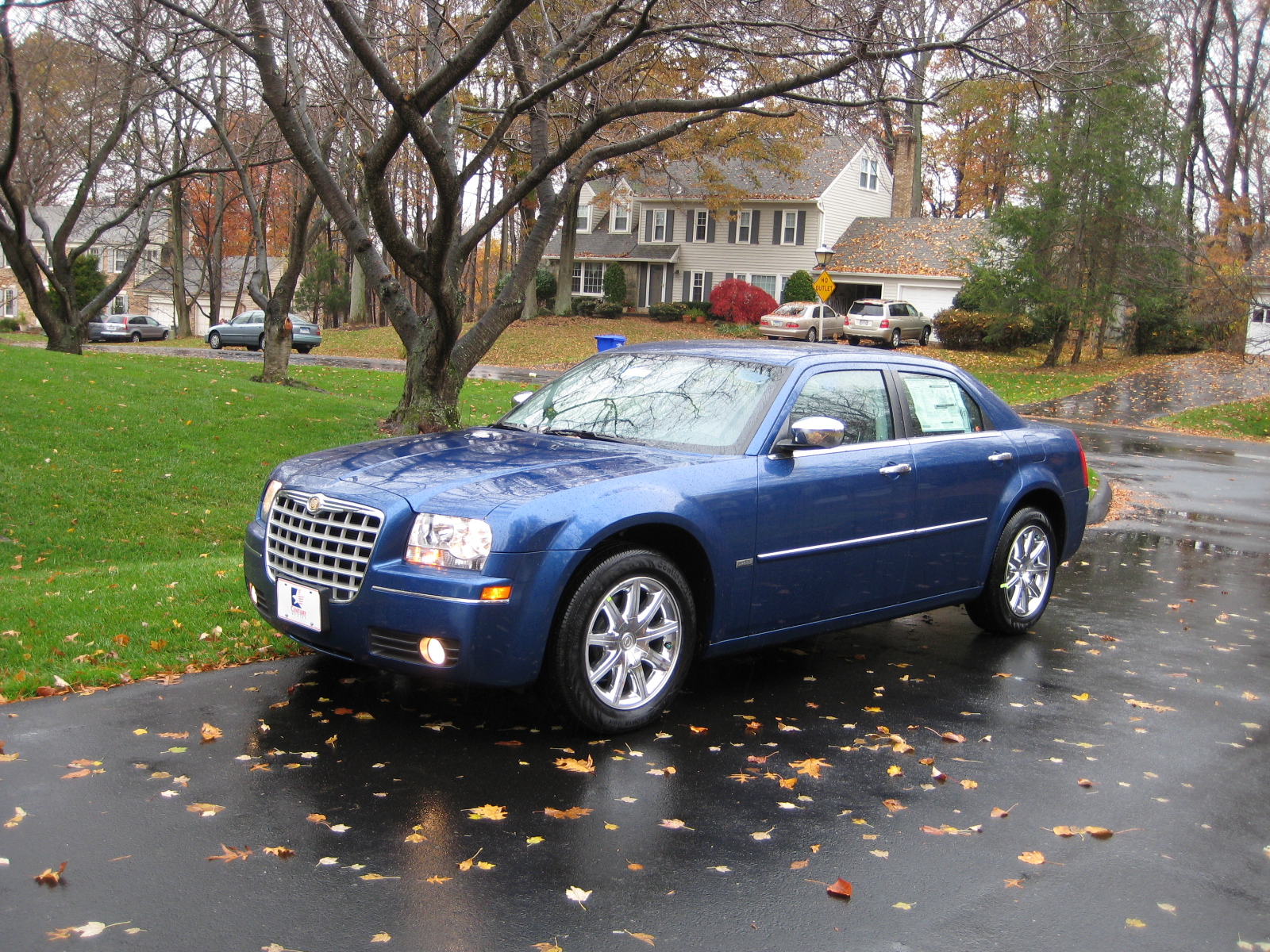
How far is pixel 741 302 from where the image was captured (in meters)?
46.5

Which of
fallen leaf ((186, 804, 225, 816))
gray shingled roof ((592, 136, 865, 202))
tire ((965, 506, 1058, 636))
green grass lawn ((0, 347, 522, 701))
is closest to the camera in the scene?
fallen leaf ((186, 804, 225, 816))

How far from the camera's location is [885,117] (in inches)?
522

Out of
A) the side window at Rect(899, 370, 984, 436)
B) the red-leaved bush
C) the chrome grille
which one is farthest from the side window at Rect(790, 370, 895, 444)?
the red-leaved bush

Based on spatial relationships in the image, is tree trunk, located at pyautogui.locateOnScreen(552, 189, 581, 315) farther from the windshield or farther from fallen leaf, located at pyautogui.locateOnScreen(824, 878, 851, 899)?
fallen leaf, located at pyautogui.locateOnScreen(824, 878, 851, 899)

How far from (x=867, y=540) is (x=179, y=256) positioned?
48840 mm

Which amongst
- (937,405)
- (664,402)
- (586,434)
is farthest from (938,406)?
(586,434)

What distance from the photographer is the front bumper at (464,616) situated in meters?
4.49

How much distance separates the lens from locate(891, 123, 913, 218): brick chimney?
54031 mm

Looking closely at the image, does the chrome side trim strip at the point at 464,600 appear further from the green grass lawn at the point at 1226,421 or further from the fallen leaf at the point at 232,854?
the green grass lawn at the point at 1226,421

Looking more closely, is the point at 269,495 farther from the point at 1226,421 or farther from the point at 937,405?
the point at 1226,421

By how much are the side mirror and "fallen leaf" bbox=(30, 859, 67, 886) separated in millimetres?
3411

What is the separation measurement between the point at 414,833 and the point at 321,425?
11416 millimetres

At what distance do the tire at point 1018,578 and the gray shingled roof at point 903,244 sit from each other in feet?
132

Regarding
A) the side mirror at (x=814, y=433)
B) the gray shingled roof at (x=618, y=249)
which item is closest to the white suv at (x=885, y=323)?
the gray shingled roof at (x=618, y=249)
